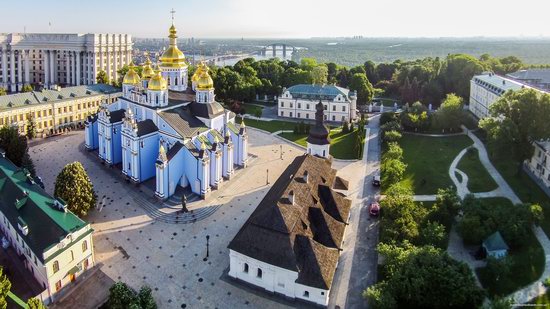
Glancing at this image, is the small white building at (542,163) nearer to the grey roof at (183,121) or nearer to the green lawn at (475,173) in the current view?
the green lawn at (475,173)

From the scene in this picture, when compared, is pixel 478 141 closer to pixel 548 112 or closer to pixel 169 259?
pixel 548 112

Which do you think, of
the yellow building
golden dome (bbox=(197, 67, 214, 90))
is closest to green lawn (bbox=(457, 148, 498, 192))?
golden dome (bbox=(197, 67, 214, 90))

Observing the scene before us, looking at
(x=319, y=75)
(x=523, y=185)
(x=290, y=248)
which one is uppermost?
(x=319, y=75)

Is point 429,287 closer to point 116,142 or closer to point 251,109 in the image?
point 116,142

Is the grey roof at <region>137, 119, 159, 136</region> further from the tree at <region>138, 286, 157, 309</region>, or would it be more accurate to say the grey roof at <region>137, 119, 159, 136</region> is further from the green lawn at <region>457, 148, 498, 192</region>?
the green lawn at <region>457, 148, 498, 192</region>

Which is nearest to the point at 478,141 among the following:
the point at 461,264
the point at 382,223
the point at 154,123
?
the point at 382,223

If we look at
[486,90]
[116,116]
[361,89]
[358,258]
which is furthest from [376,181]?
[361,89]
